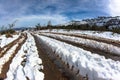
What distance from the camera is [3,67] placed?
1351 cm

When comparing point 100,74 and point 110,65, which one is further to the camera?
point 110,65

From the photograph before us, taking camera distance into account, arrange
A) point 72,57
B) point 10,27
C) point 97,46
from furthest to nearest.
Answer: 1. point 10,27
2. point 97,46
3. point 72,57

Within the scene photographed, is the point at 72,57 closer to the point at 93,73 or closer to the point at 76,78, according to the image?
the point at 76,78

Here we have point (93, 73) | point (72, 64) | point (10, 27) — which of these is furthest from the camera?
point (10, 27)

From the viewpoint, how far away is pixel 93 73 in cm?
932

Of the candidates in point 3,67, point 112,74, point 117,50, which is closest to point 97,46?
point 117,50

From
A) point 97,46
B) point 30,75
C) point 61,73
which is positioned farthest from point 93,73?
point 97,46

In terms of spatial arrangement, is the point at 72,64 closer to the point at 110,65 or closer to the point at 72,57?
the point at 72,57

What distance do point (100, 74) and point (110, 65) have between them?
1584 mm

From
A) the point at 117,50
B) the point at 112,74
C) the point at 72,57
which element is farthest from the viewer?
the point at 117,50

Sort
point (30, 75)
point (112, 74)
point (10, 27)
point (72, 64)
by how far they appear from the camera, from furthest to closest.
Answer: point (10, 27) < point (72, 64) < point (30, 75) < point (112, 74)

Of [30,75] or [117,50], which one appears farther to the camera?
[117,50]

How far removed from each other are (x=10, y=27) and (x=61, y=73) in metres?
55.0

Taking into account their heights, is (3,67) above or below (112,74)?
below
